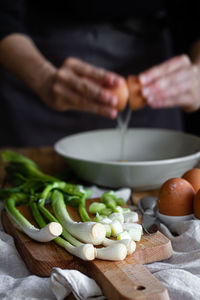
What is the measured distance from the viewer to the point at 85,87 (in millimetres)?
1451

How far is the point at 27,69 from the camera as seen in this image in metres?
1.64

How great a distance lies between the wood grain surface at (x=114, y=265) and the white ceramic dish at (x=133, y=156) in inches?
9.6

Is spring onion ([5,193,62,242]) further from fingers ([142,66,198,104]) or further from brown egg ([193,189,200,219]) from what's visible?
fingers ([142,66,198,104])

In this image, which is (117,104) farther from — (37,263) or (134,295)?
(134,295)

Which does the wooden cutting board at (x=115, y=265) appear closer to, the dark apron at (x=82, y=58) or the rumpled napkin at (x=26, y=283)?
the rumpled napkin at (x=26, y=283)

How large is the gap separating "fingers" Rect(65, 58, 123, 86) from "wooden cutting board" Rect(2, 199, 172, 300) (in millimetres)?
605

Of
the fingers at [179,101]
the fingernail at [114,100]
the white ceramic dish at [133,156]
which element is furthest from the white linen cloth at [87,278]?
the fingers at [179,101]

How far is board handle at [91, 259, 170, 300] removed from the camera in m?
0.67

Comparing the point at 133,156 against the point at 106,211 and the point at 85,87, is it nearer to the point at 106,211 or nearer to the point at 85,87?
the point at 85,87

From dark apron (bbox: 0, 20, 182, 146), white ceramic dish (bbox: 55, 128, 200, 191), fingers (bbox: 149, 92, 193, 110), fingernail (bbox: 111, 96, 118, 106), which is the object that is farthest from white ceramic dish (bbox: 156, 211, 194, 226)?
dark apron (bbox: 0, 20, 182, 146)

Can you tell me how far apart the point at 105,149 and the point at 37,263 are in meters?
0.78

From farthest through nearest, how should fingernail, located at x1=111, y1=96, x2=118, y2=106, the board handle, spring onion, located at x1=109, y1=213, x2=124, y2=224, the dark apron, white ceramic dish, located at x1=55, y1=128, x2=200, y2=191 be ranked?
1. the dark apron
2. fingernail, located at x1=111, y1=96, x2=118, y2=106
3. white ceramic dish, located at x1=55, y1=128, x2=200, y2=191
4. spring onion, located at x1=109, y1=213, x2=124, y2=224
5. the board handle

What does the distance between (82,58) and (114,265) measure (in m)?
1.40

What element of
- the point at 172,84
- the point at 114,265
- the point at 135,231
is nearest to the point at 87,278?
the point at 114,265
